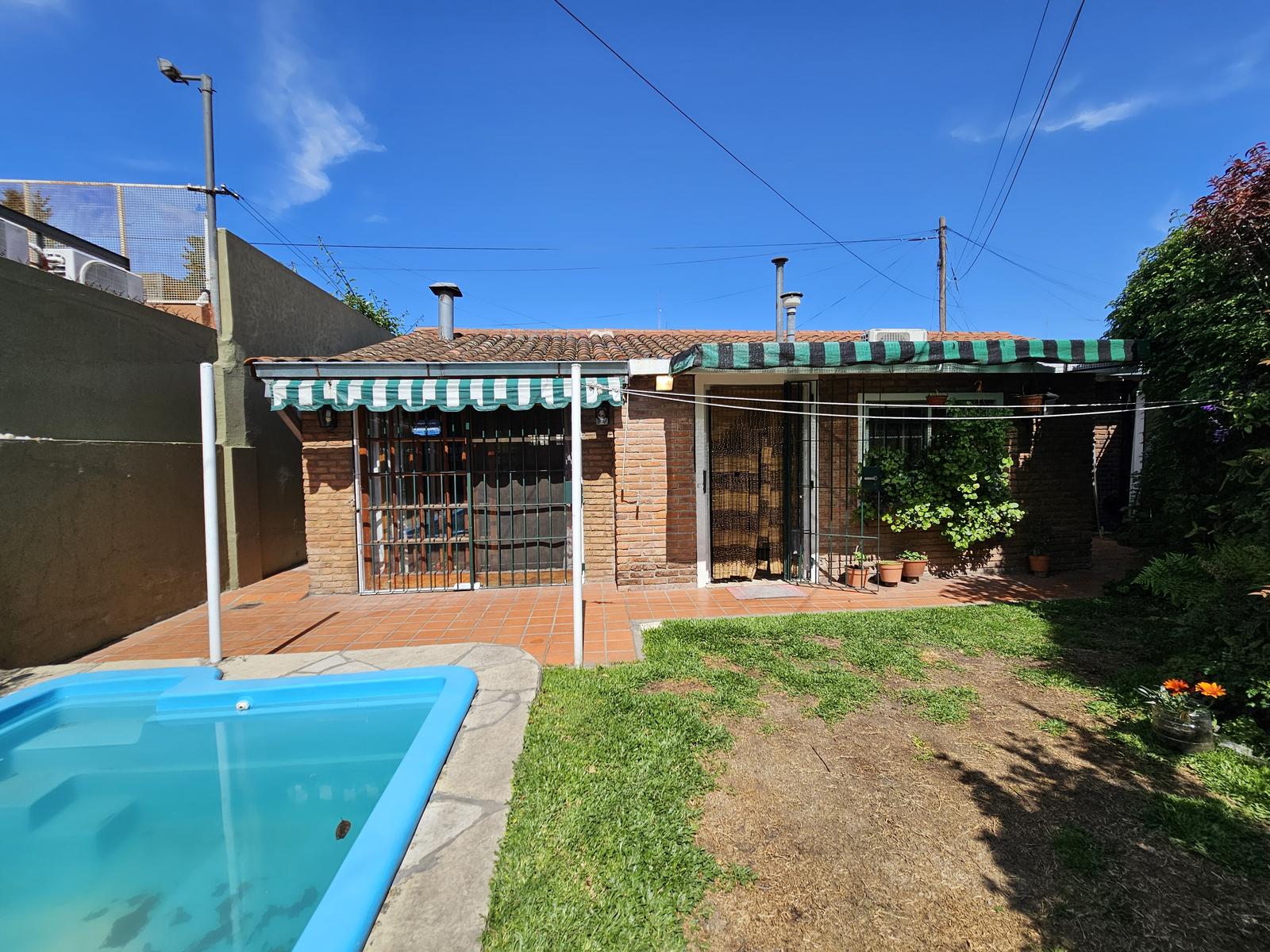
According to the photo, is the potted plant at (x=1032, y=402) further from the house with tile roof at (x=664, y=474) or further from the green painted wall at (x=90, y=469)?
the green painted wall at (x=90, y=469)

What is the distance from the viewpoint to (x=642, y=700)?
15.0 ft

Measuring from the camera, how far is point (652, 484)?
8336 mm

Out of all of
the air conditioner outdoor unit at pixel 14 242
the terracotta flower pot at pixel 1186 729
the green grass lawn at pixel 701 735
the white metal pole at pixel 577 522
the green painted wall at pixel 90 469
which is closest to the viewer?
the green grass lawn at pixel 701 735

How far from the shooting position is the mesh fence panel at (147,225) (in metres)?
8.60

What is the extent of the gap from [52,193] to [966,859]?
47.4ft

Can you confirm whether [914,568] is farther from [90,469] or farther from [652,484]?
[90,469]

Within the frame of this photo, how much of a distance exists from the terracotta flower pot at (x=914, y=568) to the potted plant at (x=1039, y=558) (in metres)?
1.97

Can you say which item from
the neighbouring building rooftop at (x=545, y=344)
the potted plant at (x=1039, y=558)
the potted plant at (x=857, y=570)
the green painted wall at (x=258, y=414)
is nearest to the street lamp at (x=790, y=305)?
Answer: the neighbouring building rooftop at (x=545, y=344)

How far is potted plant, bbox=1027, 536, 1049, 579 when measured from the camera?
8.81 m

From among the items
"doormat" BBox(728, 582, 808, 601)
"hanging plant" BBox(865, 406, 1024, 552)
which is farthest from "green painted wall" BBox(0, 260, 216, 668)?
"hanging plant" BBox(865, 406, 1024, 552)

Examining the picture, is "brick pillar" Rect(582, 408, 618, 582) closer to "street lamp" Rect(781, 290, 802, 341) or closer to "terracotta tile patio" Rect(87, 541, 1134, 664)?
"terracotta tile patio" Rect(87, 541, 1134, 664)

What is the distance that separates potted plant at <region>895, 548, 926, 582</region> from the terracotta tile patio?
0.18m

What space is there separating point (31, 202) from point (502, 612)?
406 inches

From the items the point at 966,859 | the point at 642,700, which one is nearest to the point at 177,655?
the point at 642,700
